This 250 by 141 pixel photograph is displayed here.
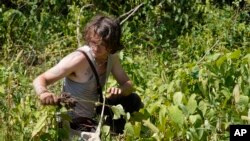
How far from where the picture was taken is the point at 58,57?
5344 millimetres

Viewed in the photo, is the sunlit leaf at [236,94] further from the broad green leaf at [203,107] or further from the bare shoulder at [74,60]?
the bare shoulder at [74,60]

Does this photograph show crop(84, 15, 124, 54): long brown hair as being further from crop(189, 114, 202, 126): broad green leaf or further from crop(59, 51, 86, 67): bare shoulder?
crop(189, 114, 202, 126): broad green leaf

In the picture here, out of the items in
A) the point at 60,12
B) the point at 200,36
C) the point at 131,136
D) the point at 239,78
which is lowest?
the point at 131,136

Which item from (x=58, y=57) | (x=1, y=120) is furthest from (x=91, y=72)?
(x=58, y=57)

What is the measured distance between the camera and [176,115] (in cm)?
261

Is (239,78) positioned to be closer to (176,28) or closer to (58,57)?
(58,57)

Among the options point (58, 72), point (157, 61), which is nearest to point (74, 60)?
point (58, 72)

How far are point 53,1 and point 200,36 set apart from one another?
1699mm

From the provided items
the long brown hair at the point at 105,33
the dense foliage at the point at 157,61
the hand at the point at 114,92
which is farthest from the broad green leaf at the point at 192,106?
the long brown hair at the point at 105,33

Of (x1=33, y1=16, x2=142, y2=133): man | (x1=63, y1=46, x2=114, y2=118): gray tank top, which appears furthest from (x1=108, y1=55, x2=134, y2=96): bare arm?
(x1=63, y1=46, x2=114, y2=118): gray tank top

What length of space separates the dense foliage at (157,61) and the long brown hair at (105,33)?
338 mm

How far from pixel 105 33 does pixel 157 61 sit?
2.35m

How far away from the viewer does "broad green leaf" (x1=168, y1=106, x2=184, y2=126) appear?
2.61 meters

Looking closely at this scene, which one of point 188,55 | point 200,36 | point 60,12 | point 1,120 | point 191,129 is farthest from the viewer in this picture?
point 60,12
